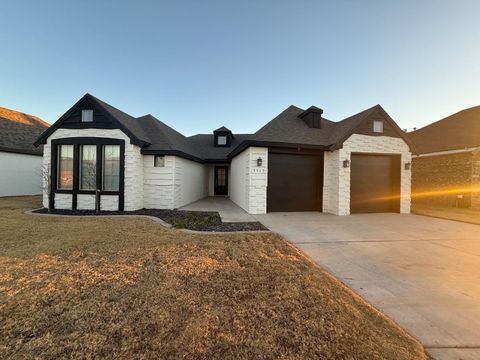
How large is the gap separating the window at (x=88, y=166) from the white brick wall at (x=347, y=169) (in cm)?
1107

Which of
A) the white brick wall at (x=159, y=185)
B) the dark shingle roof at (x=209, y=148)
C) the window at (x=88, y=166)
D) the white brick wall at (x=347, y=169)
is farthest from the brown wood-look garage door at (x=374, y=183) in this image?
the window at (x=88, y=166)

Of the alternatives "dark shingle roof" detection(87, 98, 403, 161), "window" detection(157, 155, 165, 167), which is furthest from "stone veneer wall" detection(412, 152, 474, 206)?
"window" detection(157, 155, 165, 167)

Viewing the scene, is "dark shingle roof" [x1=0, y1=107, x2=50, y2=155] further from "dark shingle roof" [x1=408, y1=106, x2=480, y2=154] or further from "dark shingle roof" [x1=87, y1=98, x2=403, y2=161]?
"dark shingle roof" [x1=408, y1=106, x2=480, y2=154]

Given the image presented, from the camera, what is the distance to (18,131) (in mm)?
15930

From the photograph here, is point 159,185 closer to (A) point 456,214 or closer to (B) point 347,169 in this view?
(B) point 347,169

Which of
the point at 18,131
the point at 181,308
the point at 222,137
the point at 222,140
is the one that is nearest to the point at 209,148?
the point at 222,140

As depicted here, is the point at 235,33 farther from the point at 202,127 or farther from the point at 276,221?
the point at 202,127

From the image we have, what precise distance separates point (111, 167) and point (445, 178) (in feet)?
66.1

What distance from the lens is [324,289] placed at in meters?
2.87

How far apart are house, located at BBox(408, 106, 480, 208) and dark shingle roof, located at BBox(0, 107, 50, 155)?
2600 centimetres

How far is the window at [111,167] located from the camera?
9.10 m

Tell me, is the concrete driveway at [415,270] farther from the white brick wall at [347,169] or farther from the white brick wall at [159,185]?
the white brick wall at [159,185]

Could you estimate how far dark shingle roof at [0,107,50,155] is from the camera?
14.3 m

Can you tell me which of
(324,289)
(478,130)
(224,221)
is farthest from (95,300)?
(478,130)
